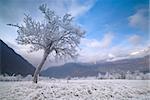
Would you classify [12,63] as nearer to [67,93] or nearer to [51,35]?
[51,35]

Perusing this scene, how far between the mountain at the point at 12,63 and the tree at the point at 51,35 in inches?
27.8

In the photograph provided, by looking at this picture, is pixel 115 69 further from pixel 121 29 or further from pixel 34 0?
pixel 34 0

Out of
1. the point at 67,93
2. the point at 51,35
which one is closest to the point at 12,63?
the point at 51,35

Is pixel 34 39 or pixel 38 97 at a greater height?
pixel 34 39

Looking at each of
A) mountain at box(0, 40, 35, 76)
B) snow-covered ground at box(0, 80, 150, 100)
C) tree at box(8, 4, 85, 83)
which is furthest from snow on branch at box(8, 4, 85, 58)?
snow-covered ground at box(0, 80, 150, 100)

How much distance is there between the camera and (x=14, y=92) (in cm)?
586

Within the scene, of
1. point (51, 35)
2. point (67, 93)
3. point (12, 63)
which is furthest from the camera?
point (12, 63)

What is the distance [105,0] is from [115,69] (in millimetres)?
5757

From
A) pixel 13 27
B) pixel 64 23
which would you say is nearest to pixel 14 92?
pixel 13 27

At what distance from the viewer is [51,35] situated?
24.7 feet

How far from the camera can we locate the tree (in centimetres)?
752

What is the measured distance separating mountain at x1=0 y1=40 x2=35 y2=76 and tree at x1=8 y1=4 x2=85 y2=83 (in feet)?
2.32

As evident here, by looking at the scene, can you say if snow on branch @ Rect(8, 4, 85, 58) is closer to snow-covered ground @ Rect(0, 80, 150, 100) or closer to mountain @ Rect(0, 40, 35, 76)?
mountain @ Rect(0, 40, 35, 76)

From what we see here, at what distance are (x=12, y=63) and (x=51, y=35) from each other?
7.46ft
